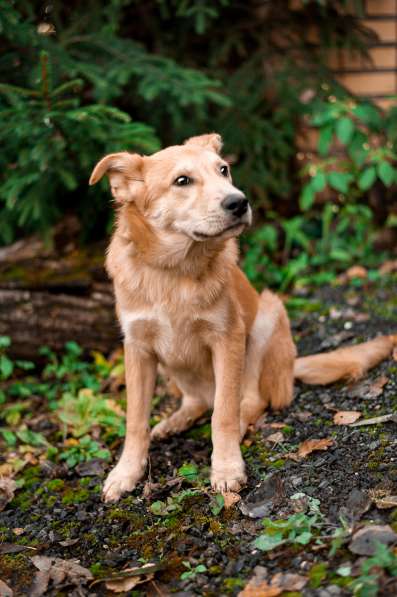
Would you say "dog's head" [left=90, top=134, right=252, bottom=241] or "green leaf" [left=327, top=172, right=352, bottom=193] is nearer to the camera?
"dog's head" [left=90, top=134, right=252, bottom=241]

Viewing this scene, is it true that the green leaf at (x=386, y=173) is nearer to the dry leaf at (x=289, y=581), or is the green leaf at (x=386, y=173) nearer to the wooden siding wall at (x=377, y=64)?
the wooden siding wall at (x=377, y=64)

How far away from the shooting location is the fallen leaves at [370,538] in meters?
2.56

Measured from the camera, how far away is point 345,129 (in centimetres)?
652

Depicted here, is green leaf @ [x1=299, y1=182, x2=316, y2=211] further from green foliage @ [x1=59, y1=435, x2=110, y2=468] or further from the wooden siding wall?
green foliage @ [x1=59, y1=435, x2=110, y2=468]

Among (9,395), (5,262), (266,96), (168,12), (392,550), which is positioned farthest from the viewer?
(266,96)

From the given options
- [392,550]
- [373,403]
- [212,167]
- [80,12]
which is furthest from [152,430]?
[80,12]

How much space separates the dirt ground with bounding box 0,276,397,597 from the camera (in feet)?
8.73

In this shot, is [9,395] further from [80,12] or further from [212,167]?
[80,12]

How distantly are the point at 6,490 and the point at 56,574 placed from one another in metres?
1.06

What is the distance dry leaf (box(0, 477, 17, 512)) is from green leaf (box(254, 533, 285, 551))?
5.23 ft

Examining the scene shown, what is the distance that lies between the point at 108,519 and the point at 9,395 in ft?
7.45

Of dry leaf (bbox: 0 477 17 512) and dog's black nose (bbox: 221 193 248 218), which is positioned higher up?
dog's black nose (bbox: 221 193 248 218)

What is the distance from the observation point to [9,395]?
5.43 m

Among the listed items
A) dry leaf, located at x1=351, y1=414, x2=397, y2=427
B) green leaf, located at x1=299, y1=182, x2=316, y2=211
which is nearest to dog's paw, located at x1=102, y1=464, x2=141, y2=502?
dry leaf, located at x1=351, y1=414, x2=397, y2=427
